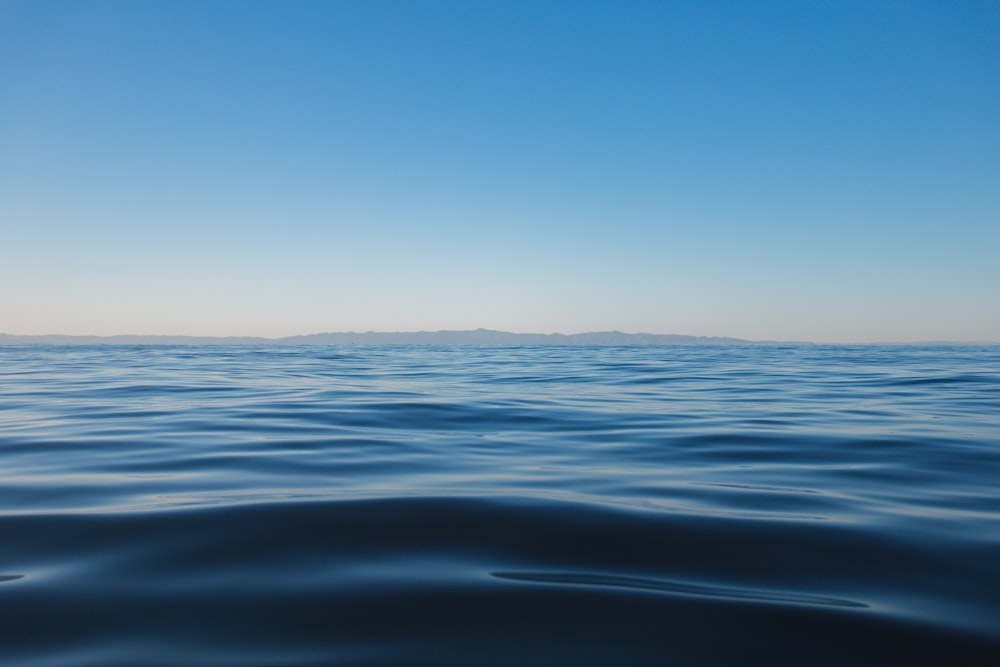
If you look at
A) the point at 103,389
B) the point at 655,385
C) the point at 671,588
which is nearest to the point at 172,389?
the point at 103,389

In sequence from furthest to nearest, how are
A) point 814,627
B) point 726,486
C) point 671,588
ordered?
point 726,486, point 671,588, point 814,627

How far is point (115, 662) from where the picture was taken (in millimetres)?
1708

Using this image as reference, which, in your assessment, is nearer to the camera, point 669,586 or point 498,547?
point 669,586

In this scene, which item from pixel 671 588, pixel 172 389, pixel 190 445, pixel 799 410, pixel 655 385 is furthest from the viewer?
pixel 655 385

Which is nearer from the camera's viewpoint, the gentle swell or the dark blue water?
the dark blue water

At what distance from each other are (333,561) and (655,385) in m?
11.0

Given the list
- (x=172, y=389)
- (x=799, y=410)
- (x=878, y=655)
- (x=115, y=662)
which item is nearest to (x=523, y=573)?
(x=878, y=655)

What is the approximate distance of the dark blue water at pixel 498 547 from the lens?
184 centimetres

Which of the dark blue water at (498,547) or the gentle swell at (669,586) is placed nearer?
the dark blue water at (498,547)

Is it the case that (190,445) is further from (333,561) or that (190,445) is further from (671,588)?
(671,588)

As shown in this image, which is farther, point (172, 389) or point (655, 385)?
point (655, 385)

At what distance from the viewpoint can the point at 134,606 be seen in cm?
207

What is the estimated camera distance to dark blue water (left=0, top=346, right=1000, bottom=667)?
1.84 meters

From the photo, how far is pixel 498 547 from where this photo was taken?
2738 mm
